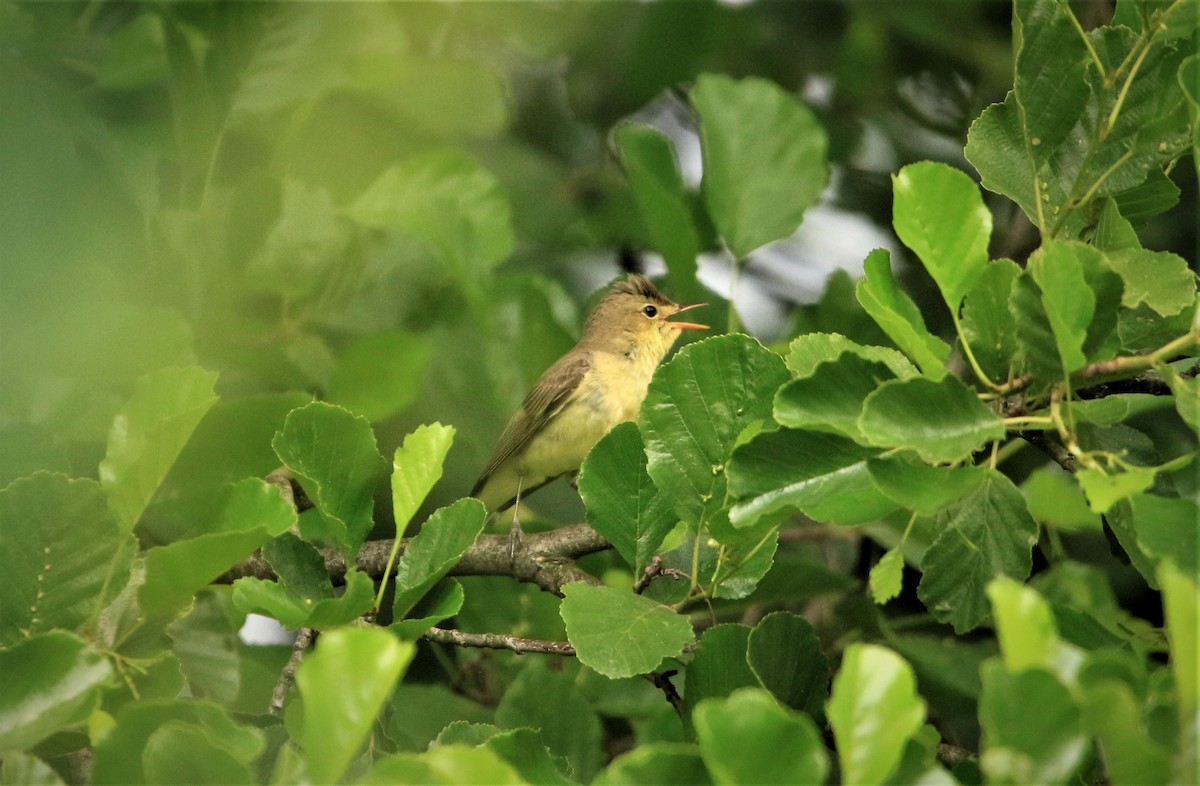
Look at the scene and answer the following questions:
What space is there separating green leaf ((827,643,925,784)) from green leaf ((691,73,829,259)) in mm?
1865

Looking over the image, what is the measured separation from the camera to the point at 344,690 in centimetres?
122

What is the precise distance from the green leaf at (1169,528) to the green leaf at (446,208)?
7.23 feet

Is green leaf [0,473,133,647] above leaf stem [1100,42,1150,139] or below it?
below

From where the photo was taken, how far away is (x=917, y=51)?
539 cm

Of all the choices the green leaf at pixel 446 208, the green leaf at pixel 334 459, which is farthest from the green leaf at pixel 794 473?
the green leaf at pixel 446 208

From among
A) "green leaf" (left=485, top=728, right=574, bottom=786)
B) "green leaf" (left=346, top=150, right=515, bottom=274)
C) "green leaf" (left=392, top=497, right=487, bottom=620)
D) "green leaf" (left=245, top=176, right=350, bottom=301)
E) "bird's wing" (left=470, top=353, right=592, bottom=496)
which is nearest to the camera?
"green leaf" (left=485, top=728, right=574, bottom=786)

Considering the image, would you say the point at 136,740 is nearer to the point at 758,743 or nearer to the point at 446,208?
the point at 758,743

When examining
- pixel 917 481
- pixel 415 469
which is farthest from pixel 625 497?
pixel 917 481

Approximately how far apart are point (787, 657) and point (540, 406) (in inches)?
109

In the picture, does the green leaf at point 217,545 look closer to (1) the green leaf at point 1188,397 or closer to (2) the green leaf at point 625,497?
(2) the green leaf at point 625,497

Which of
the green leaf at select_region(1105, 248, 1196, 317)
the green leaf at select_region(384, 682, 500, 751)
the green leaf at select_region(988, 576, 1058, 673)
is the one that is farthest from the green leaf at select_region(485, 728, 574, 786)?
the green leaf at select_region(384, 682, 500, 751)

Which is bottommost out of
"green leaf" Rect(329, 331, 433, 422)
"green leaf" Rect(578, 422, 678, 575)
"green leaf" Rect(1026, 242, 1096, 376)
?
"green leaf" Rect(329, 331, 433, 422)

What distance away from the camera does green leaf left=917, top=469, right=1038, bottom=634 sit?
1.71m

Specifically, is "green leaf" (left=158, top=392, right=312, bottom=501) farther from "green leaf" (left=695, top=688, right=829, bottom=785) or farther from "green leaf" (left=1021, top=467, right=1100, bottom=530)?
"green leaf" (left=1021, top=467, right=1100, bottom=530)
